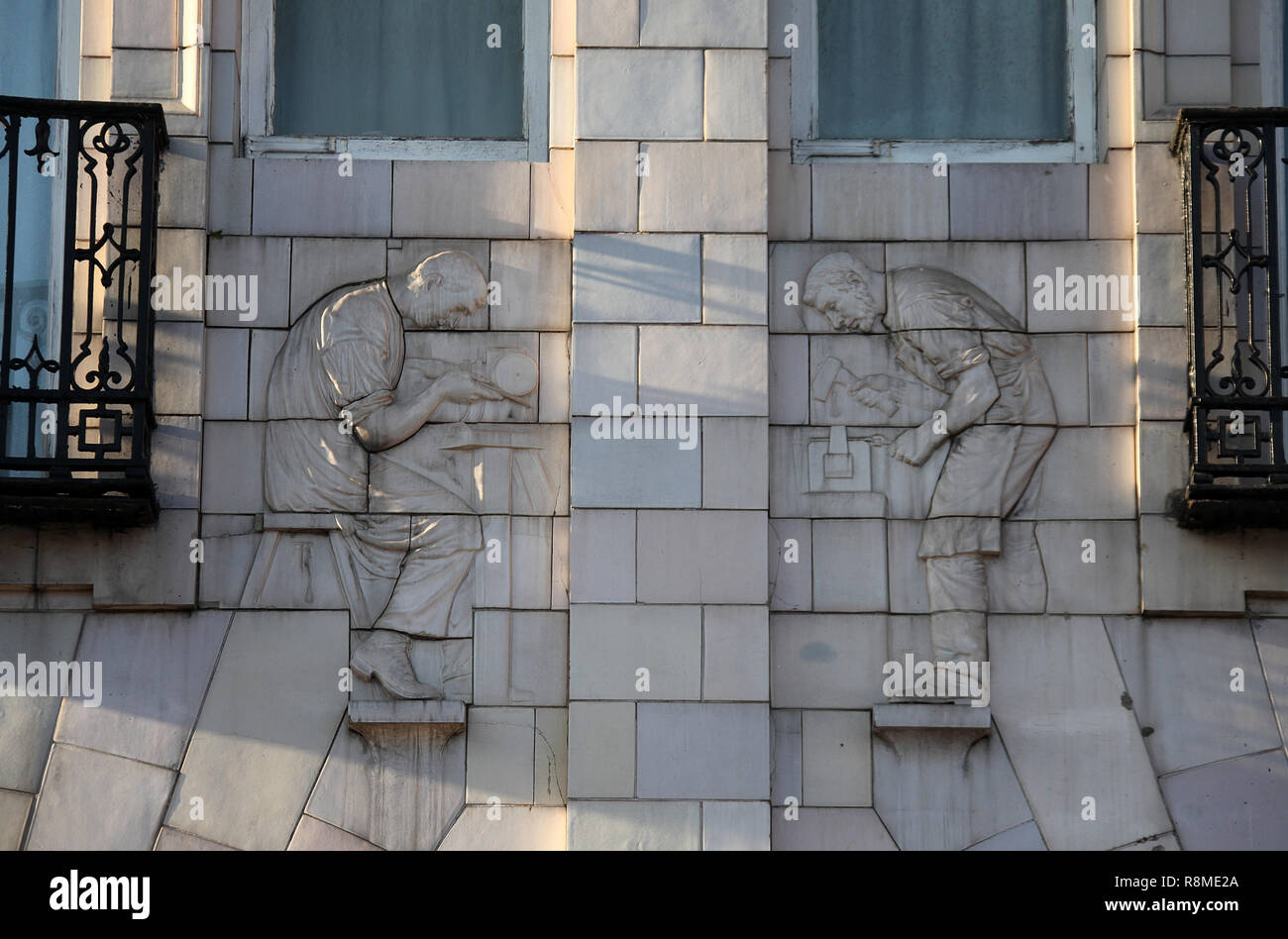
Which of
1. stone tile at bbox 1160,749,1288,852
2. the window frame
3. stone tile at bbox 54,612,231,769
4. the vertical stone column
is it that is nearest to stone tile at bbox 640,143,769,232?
the vertical stone column

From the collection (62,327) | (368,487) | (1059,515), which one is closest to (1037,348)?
(1059,515)

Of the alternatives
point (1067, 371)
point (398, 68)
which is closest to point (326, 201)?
point (398, 68)

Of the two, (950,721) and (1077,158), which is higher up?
(1077,158)

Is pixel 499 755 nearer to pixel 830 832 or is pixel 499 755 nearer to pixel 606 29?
pixel 830 832

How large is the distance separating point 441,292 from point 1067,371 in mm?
3366

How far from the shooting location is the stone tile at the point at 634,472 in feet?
33.2

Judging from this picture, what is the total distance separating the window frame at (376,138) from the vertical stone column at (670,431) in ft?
1.65

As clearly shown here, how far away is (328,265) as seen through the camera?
10539mm

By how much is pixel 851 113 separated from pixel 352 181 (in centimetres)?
279

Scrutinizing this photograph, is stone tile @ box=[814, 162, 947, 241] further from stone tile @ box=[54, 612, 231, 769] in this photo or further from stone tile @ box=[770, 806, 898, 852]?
stone tile @ box=[54, 612, 231, 769]
